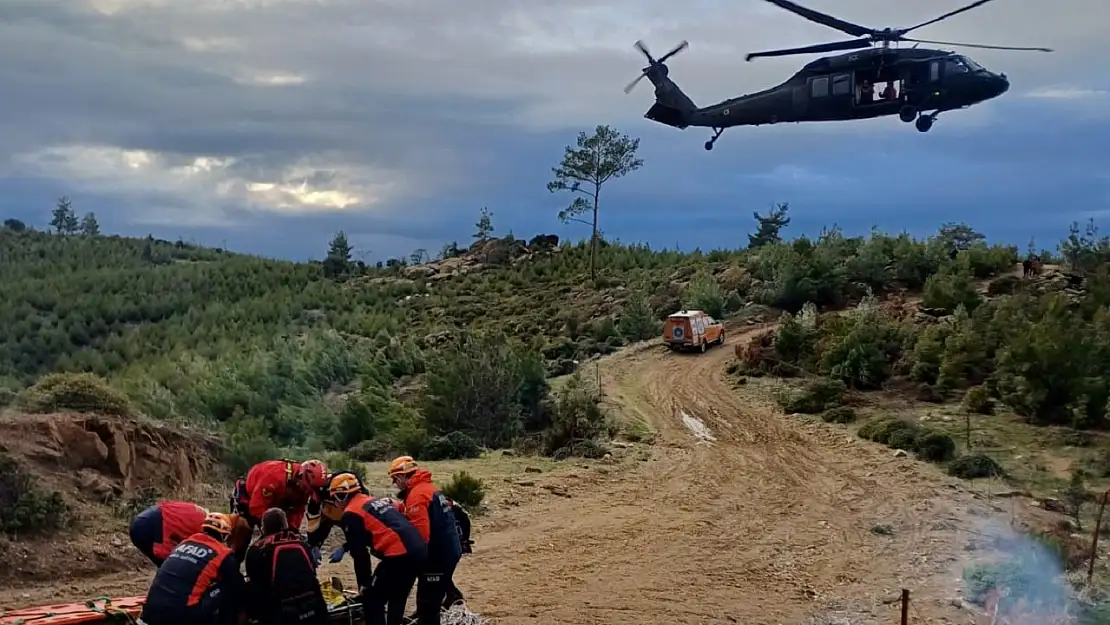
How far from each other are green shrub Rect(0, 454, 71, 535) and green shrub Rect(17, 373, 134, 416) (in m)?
2.66

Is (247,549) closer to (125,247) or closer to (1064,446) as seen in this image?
(1064,446)

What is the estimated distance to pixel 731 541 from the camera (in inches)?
618

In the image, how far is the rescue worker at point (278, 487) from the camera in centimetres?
906

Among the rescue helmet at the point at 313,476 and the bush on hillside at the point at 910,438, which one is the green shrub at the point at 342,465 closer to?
the rescue helmet at the point at 313,476

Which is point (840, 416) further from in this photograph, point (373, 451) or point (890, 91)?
point (373, 451)

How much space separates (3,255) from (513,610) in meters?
67.8

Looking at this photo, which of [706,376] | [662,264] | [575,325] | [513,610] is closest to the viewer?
[513,610]

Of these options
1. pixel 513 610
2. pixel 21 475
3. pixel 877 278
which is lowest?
pixel 513 610

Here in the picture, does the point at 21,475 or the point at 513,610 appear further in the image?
the point at 21,475

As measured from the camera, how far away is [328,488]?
29.6ft

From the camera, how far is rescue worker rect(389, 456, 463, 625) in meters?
8.96

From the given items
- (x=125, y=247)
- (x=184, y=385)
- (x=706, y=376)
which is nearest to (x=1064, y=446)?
(x=706, y=376)

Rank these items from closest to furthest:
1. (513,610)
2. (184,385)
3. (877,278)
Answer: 1. (513,610)
2. (184,385)
3. (877,278)

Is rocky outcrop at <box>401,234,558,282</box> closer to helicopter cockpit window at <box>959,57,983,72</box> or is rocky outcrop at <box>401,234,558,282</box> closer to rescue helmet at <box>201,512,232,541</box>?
helicopter cockpit window at <box>959,57,983,72</box>
